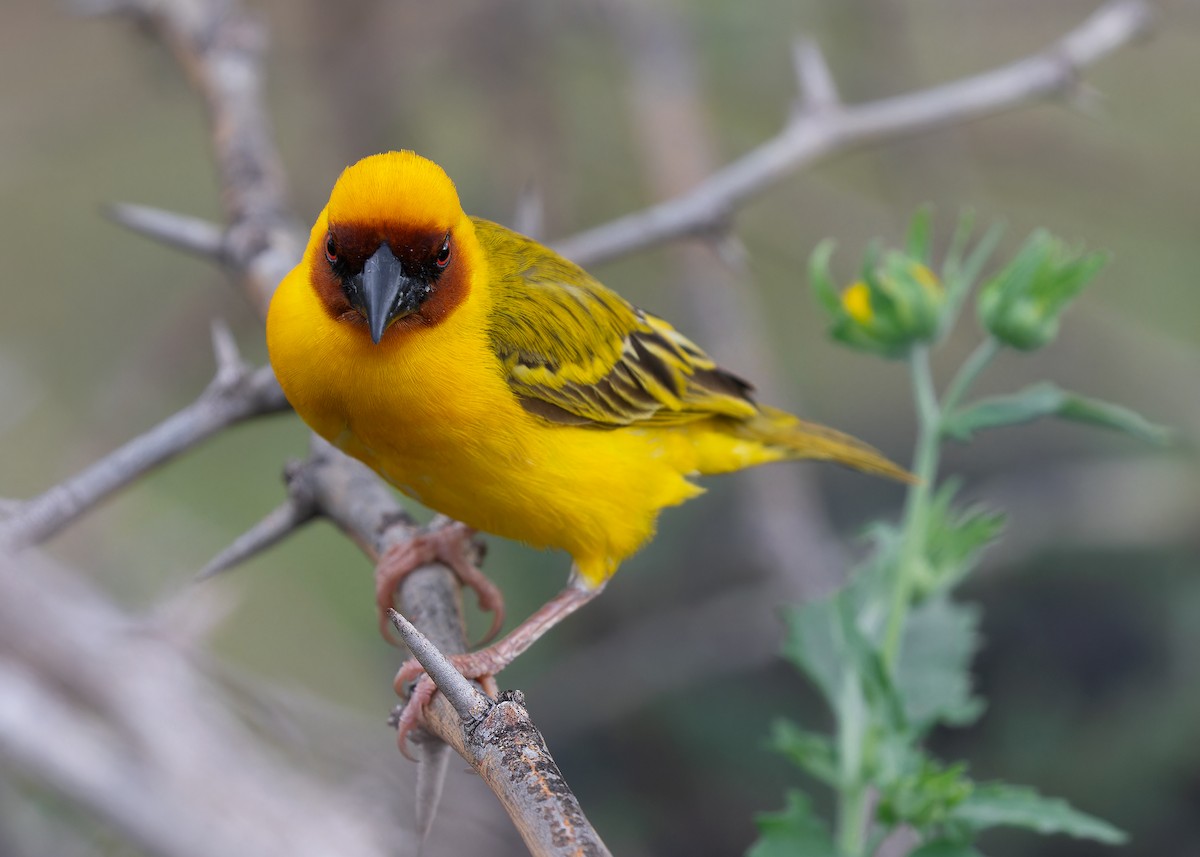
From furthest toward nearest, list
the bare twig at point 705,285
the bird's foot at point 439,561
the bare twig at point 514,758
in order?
the bare twig at point 705,285 < the bird's foot at point 439,561 < the bare twig at point 514,758

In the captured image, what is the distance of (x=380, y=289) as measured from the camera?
2.37 metres

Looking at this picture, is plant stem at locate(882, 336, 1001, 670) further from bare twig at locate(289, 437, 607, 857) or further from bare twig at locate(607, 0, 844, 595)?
bare twig at locate(607, 0, 844, 595)

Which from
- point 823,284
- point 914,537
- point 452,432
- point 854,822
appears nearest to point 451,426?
point 452,432

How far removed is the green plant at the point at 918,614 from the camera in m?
2.02

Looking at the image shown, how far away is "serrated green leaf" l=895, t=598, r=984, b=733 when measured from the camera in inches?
87.1

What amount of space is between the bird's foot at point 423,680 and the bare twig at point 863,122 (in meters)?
1.11

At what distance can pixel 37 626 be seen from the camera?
790mm

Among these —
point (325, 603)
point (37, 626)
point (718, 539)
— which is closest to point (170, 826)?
point (37, 626)

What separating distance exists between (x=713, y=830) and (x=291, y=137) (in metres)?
5.40

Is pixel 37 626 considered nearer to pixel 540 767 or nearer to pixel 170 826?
pixel 170 826

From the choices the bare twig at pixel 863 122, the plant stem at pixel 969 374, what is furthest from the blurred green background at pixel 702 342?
the plant stem at pixel 969 374

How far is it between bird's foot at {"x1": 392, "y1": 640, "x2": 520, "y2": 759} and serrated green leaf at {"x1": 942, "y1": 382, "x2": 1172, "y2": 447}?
0.90 metres

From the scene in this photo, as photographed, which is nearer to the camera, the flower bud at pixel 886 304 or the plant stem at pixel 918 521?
the plant stem at pixel 918 521

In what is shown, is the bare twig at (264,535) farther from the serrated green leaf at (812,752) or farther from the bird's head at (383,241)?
the serrated green leaf at (812,752)
